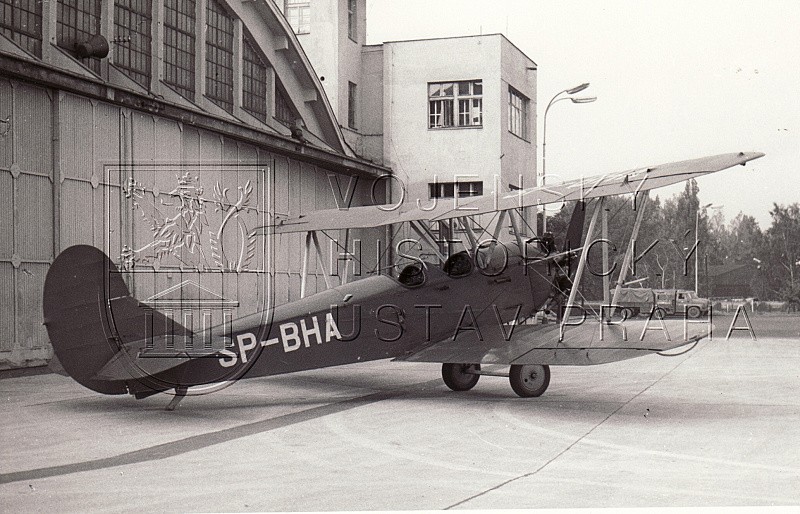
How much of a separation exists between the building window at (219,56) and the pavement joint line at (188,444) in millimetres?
8246

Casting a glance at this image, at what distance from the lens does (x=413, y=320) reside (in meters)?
9.66

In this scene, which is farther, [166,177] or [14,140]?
[166,177]

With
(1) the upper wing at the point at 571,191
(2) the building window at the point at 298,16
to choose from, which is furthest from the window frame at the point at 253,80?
(1) the upper wing at the point at 571,191

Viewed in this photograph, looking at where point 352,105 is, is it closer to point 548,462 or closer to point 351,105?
point 351,105

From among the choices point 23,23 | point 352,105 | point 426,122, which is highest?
point 23,23

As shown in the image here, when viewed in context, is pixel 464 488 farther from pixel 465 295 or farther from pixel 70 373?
pixel 465 295

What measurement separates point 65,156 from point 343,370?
5.50m

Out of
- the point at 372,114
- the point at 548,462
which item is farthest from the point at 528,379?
the point at 372,114

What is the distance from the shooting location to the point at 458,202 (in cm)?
975

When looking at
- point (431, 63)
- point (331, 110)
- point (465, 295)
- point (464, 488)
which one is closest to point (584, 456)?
point (464, 488)

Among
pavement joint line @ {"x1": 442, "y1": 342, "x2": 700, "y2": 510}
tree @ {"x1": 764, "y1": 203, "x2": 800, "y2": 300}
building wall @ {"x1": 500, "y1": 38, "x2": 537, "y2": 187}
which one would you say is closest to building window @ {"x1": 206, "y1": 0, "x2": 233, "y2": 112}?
building wall @ {"x1": 500, "y1": 38, "x2": 537, "y2": 187}

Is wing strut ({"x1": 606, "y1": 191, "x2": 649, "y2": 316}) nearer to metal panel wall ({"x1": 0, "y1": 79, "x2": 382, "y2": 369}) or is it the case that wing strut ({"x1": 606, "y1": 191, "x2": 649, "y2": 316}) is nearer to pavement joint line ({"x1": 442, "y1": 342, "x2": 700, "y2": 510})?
pavement joint line ({"x1": 442, "y1": 342, "x2": 700, "y2": 510})

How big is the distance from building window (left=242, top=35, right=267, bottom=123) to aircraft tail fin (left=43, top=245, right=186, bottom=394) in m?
9.44

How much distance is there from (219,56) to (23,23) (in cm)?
448
